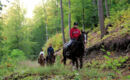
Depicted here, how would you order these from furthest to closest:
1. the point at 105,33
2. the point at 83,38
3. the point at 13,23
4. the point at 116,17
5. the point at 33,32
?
the point at 33,32, the point at 13,23, the point at 116,17, the point at 105,33, the point at 83,38

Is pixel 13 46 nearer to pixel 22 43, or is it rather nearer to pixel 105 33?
pixel 22 43

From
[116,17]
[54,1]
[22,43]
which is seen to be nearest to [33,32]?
[54,1]

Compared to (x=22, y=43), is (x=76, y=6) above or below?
above

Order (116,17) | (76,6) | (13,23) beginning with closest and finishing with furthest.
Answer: (116,17), (76,6), (13,23)

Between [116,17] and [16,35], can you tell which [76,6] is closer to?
[116,17]

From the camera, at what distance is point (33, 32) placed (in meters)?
49.5

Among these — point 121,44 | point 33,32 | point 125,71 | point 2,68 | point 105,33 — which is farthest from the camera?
point 33,32

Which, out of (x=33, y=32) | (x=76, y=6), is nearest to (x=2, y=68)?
(x=76, y=6)

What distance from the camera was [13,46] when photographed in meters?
31.5

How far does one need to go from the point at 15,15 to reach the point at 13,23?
1760 mm

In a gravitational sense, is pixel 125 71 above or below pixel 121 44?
below

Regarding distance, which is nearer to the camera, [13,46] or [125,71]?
[125,71]

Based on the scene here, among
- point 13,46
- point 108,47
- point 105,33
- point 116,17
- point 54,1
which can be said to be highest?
point 54,1

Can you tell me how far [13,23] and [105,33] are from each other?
2112cm
